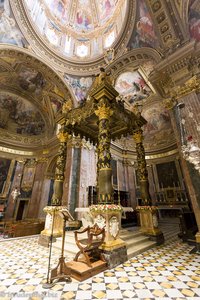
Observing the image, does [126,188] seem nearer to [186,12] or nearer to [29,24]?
[186,12]

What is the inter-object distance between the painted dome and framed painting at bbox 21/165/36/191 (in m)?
12.1

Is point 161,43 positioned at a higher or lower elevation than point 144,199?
higher

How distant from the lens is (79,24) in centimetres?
1750

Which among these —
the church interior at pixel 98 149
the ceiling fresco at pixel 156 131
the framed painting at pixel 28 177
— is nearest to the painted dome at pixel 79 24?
the church interior at pixel 98 149

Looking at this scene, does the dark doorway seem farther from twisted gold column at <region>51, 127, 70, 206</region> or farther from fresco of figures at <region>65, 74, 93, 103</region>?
fresco of figures at <region>65, 74, 93, 103</region>

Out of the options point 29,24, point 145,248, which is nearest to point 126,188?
point 145,248

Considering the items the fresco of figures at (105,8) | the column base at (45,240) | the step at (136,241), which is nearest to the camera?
the step at (136,241)

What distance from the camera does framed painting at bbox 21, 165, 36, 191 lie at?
15.1 meters

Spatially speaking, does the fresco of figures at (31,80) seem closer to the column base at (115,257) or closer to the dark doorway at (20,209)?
the dark doorway at (20,209)

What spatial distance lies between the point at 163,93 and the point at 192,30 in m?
3.25

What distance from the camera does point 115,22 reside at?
49.7 feet

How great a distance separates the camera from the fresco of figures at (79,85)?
1411 cm

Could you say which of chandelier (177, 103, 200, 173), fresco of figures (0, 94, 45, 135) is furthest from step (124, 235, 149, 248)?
fresco of figures (0, 94, 45, 135)

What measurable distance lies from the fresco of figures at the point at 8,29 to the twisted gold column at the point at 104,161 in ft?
35.2
